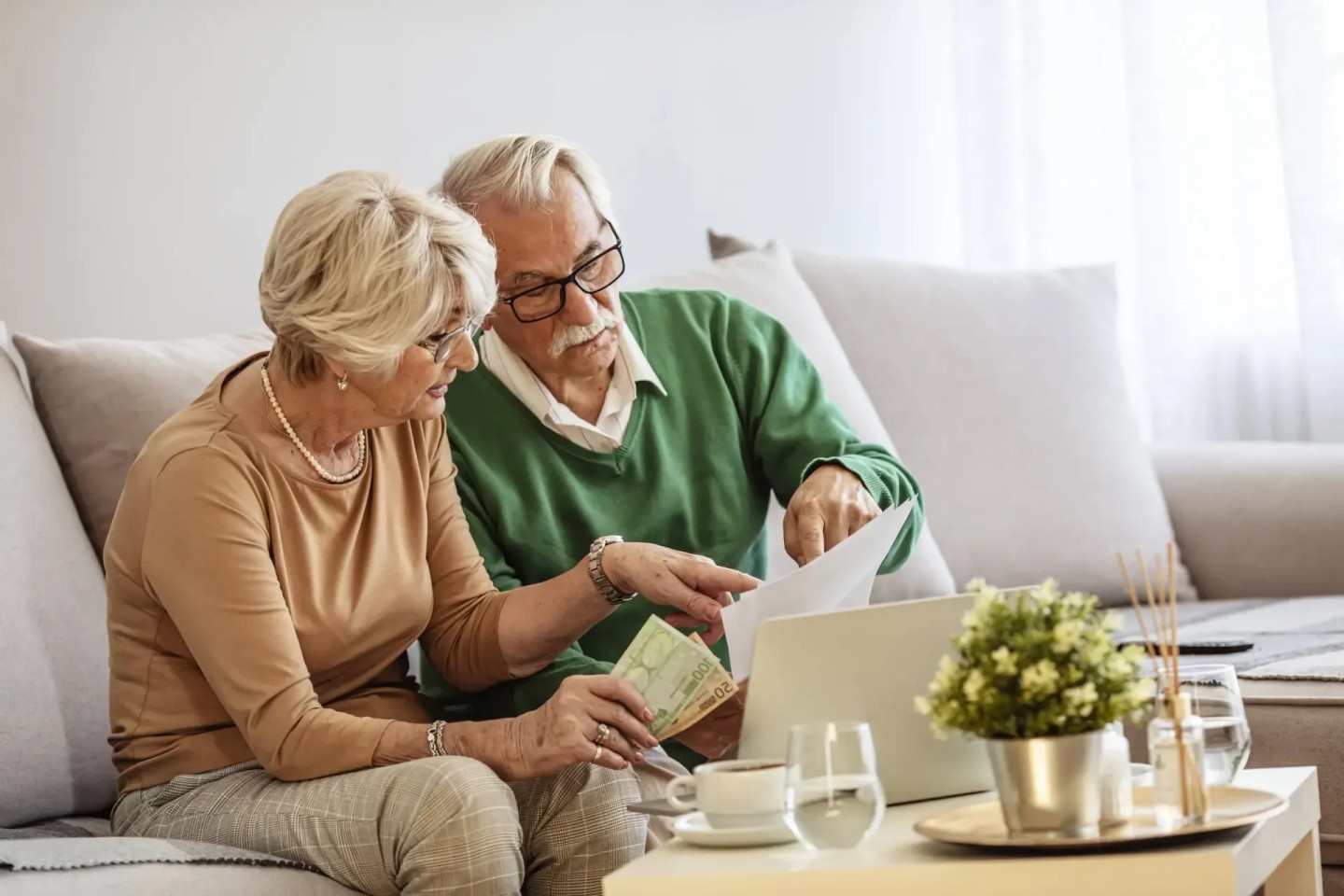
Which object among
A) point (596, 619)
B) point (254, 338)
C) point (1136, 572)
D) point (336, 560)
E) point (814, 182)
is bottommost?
point (1136, 572)

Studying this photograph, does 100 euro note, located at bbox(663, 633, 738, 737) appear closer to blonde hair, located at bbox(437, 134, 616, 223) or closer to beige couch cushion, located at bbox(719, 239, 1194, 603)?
blonde hair, located at bbox(437, 134, 616, 223)

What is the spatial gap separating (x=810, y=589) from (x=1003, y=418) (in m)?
1.30

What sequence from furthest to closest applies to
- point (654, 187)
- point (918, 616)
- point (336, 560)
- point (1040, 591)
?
point (654, 187) < point (336, 560) < point (918, 616) < point (1040, 591)

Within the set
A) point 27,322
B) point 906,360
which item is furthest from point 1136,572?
point 27,322

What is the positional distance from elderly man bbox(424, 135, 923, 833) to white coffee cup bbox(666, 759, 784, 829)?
562mm

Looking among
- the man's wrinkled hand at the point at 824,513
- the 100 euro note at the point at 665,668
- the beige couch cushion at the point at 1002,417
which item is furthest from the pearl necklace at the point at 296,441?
the beige couch cushion at the point at 1002,417

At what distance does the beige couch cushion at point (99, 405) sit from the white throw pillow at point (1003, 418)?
1.14 metres

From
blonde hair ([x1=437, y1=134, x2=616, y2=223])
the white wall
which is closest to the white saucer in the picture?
blonde hair ([x1=437, y1=134, x2=616, y2=223])

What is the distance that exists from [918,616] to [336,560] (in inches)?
26.3

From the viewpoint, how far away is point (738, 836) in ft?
3.65

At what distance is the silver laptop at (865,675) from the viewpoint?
1.18m

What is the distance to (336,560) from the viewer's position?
159 cm

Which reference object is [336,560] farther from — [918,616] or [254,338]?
[918,616]

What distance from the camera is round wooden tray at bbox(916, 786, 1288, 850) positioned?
3.21 ft
